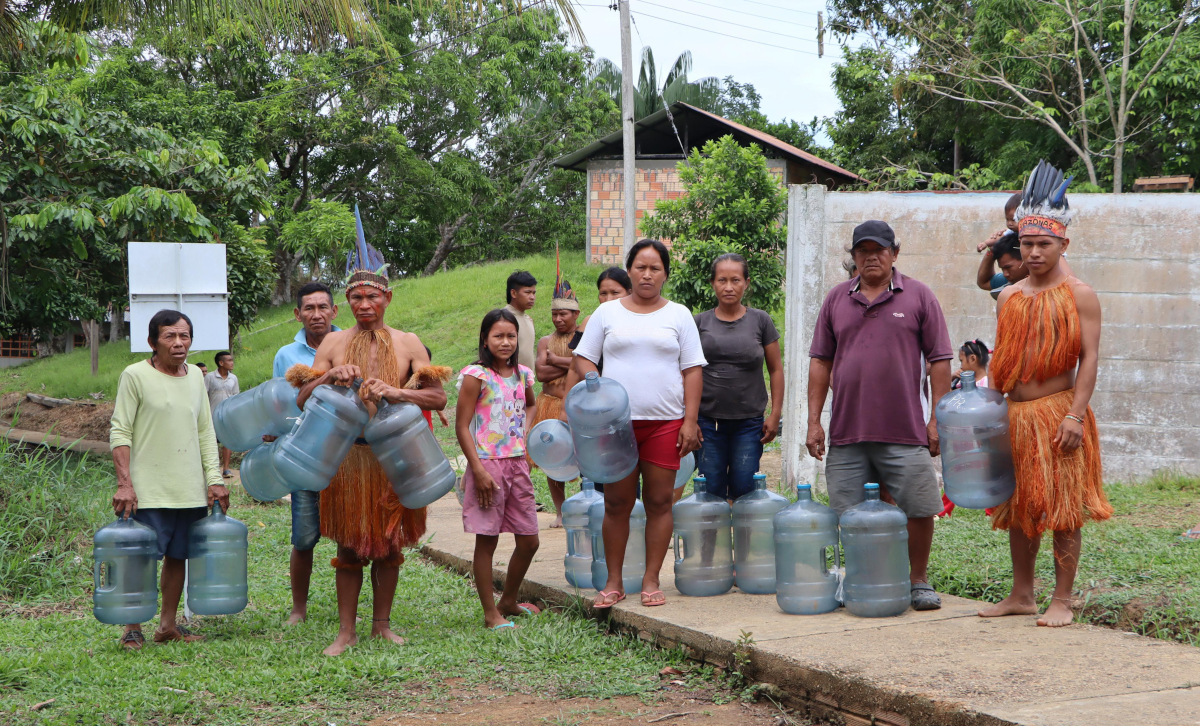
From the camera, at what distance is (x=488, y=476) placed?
16.3ft

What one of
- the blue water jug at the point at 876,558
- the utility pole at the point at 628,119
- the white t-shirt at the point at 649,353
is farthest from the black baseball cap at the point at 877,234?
the utility pole at the point at 628,119

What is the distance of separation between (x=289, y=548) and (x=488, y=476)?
344 centimetres

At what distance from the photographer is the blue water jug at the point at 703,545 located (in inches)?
206

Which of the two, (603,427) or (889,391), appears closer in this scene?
(889,391)

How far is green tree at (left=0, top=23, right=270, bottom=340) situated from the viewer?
9975 mm

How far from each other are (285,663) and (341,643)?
278 millimetres

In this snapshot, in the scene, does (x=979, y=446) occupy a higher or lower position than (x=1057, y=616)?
higher

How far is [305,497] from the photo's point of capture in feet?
16.5

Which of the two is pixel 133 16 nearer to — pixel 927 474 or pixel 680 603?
pixel 680 603

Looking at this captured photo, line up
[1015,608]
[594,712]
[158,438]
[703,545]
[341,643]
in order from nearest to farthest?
[594,712] → [1015,608] → [341,643] → [158,438] → [703,545]

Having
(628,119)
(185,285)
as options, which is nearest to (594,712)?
(185,285)

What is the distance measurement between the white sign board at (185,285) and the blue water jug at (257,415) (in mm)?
2293

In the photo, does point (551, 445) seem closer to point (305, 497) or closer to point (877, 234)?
point (305, 497)

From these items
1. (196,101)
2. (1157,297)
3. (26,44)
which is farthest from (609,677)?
(196,101)
